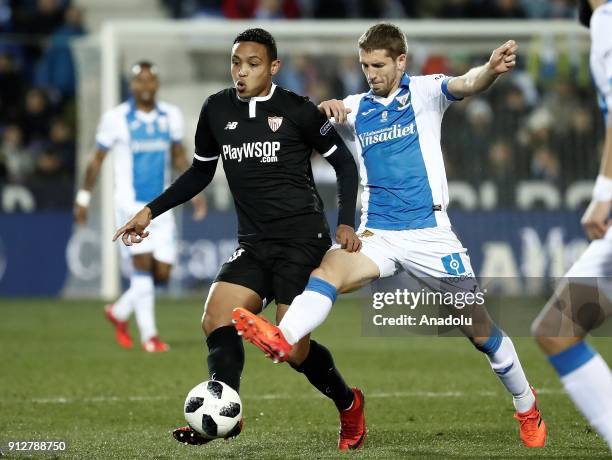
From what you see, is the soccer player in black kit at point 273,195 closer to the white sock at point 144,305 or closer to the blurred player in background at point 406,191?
the blurred player in background at point 406,191

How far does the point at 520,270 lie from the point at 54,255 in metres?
6.15

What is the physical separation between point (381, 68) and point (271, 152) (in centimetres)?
73

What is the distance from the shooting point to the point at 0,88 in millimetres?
17922

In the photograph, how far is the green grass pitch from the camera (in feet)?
20.7

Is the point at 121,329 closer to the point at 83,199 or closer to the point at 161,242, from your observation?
the point at 161,242

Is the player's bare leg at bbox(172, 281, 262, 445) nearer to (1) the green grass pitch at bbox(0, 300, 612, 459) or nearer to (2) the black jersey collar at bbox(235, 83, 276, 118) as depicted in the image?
(1) the green grass pitch at bbox(0, 300, 612, 459)

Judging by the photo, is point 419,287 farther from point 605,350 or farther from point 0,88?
point 0,88

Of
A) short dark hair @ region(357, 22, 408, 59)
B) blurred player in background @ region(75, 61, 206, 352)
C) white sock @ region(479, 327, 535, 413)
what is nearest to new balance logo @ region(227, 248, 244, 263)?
short dark hair @ region(357, 22, 408, 59)

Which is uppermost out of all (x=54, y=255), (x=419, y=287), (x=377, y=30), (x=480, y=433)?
(x=377, y=30)

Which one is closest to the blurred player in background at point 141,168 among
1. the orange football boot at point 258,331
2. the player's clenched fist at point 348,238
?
the player's clenched fist at point 348,238

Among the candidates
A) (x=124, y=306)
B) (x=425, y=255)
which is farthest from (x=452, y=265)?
(x=124, y=306)

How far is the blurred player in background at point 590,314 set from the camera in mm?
5035

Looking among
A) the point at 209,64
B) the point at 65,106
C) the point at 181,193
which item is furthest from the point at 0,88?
the point at 181,193

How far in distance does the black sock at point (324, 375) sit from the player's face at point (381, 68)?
1.42 m
